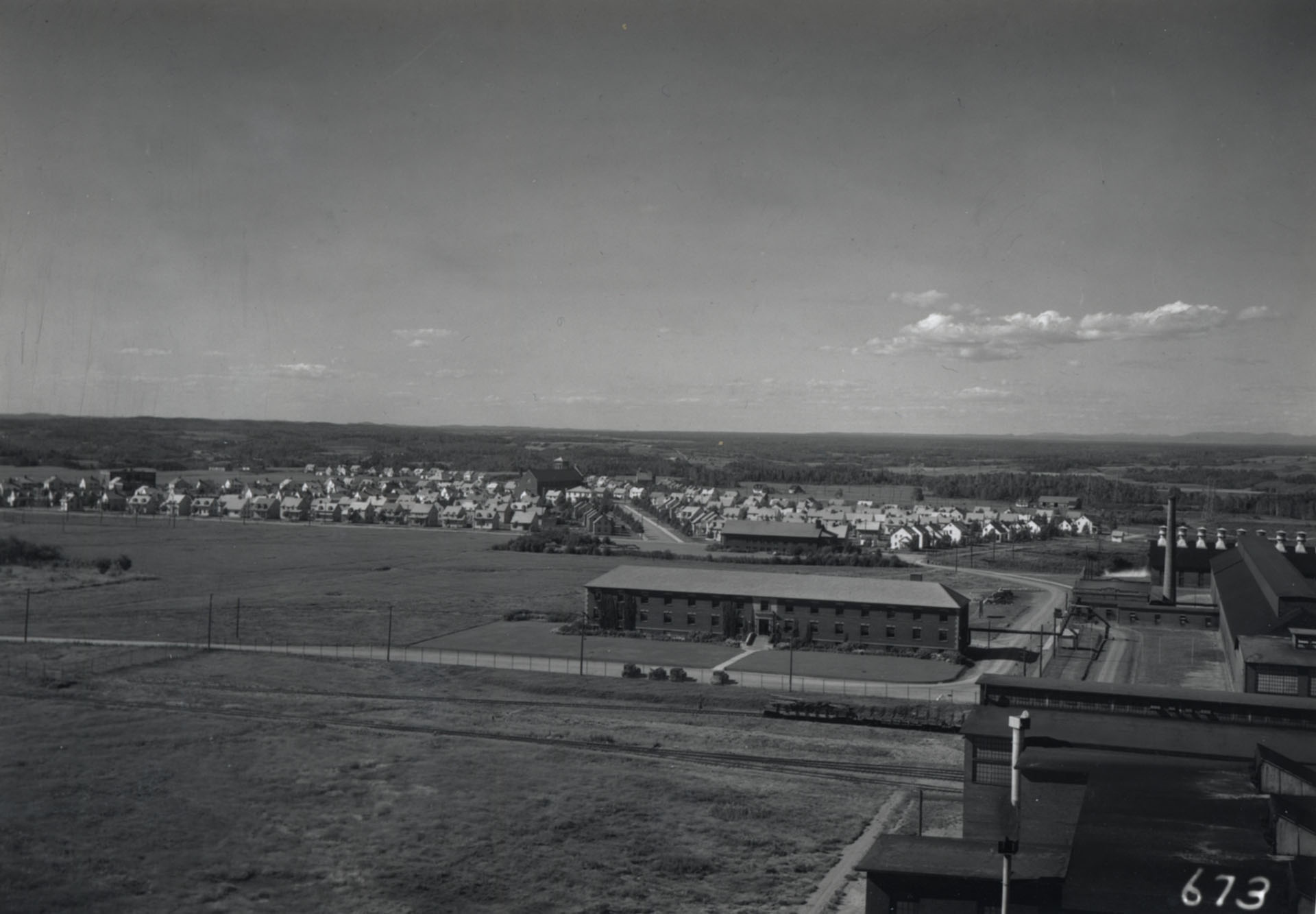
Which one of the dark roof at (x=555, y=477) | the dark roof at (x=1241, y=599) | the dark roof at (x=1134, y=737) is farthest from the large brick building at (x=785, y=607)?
the dark roof at (x=555, y=477)

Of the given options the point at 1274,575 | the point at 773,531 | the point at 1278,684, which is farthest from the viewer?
the point at 773,531

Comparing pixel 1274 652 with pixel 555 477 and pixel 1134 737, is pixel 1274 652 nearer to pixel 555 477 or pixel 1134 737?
pixel 1134 737

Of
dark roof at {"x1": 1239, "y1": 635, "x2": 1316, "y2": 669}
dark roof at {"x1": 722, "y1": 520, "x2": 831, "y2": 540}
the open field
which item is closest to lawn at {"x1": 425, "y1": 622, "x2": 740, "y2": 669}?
the open field

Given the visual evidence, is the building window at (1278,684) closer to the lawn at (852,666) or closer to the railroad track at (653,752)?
the lawn at (852,666)

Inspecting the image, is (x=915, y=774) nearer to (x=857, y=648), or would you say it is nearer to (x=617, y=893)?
(x=617, y=893)

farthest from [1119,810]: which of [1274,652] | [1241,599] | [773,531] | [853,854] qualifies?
[773,531]

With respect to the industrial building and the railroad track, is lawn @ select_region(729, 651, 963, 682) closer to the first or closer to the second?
the railroad track
